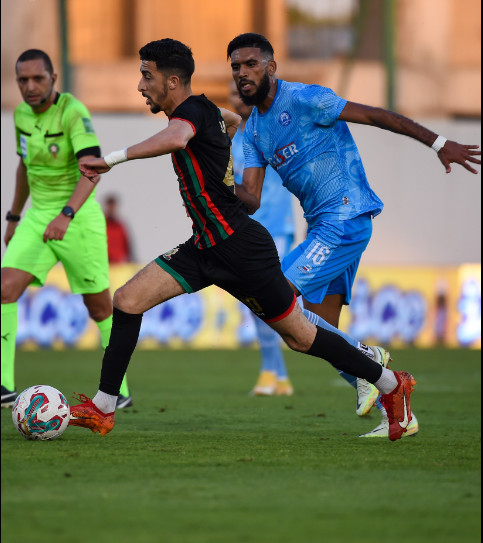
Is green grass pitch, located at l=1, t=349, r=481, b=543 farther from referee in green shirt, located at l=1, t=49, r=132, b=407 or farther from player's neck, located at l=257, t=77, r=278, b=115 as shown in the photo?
player's neck, located at l=257, t=77, r=278, b=115

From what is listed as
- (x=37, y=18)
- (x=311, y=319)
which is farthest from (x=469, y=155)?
(x=37, y=18)

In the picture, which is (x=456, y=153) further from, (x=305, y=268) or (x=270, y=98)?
(x=270, y=98)

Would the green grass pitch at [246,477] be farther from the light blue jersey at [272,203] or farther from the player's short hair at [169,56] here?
the player's short hair at [169,56]

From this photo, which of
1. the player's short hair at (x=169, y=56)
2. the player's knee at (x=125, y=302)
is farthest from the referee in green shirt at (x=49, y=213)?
the player's short hair at (x=169, y=56)

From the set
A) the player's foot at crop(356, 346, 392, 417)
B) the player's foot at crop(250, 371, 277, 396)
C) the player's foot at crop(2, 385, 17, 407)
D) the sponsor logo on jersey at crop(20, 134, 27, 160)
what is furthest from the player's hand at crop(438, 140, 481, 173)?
the player's foot at crop(250, 371, 277, 396)

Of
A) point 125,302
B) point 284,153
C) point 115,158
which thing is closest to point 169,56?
point 115,158

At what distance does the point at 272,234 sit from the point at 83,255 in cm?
214

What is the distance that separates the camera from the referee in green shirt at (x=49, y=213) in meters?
7.81

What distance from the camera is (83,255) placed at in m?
7.99

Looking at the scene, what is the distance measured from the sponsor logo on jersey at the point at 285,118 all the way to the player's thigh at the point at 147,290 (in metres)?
1.33

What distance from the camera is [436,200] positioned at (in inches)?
838

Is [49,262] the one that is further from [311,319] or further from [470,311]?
[470,311]

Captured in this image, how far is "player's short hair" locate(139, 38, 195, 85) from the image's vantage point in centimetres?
576

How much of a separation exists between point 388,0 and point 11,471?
59.7 ft
